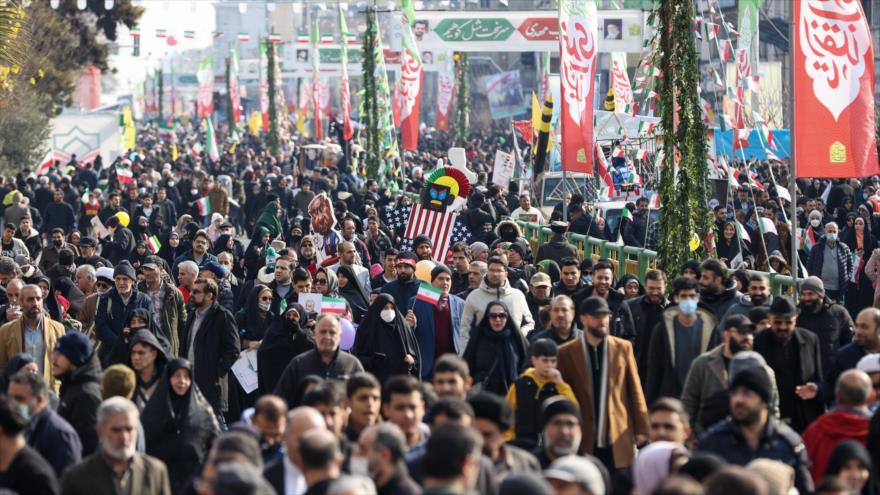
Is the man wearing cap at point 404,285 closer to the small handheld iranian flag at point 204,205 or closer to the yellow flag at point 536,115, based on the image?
the small handheld iranian flag at point 204,205

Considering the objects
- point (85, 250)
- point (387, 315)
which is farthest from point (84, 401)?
point (85, 250)

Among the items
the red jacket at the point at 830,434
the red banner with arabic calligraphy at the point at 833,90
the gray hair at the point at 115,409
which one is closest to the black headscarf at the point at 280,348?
the red banner with arabic calligraphy at the point at 833,90

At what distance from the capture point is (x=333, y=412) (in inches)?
309

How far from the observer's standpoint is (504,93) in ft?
197

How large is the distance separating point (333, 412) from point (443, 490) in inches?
87.9

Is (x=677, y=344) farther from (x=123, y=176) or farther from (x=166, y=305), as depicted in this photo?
(x=123, y=176)

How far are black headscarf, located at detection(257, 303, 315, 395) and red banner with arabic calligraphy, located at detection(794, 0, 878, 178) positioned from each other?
3535 mm

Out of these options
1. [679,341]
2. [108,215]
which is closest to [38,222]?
[108,215]

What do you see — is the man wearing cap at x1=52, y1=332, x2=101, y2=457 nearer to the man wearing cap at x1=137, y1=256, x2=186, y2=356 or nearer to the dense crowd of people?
the dense crowd of people

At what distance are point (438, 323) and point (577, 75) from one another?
19.6ft

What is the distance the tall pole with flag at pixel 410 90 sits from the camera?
30.7 metres

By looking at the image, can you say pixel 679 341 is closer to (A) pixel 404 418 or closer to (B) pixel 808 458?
(B) pixel 808 458

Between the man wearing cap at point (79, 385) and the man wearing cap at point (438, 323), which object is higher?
the man wearing cap at point (79, 385)

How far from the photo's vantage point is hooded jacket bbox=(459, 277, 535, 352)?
12.0 metres
